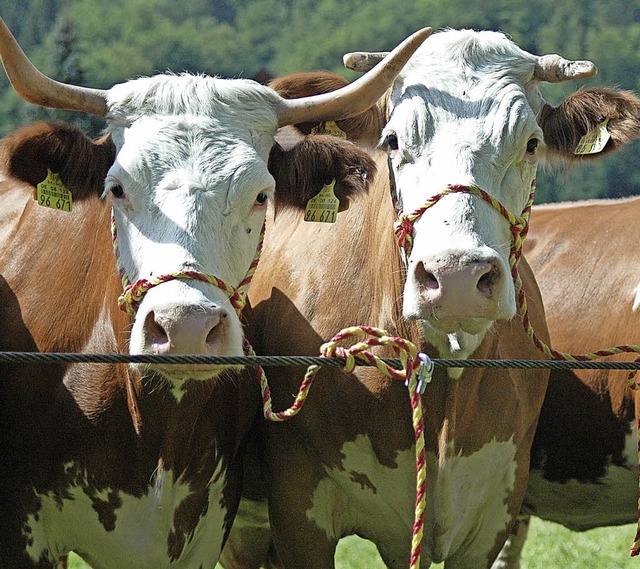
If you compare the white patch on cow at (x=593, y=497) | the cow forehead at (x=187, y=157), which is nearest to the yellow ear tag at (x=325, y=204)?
the cow forehead at (x=187, y=157)

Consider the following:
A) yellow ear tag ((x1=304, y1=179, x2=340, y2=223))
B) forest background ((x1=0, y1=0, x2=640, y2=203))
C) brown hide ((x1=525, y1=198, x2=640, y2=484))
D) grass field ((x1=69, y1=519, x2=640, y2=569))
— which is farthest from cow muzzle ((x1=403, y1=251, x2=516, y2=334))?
forest background ((x1=0, y1=0, x2=640, y2=203))

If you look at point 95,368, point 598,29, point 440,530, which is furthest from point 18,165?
point 598,29

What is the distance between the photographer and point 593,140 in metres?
4.96

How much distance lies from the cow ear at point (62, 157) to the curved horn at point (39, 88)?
3.5 inches

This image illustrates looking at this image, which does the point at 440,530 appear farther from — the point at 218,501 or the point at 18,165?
the point at 18,165

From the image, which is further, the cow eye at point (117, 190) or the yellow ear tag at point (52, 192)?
the yellow ear tag at point (52, 192)

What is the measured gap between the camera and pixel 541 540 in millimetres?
8578

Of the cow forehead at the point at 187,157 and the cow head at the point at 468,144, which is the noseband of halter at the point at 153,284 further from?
the cow head at the point at 468,144

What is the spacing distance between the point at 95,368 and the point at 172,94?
3.57 feet

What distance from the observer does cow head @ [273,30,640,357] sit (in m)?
4.14

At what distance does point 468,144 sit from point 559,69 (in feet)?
2.14

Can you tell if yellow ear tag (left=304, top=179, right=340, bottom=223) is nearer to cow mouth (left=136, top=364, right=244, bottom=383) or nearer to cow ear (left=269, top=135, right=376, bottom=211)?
cow ear (left=269, top=135, right=376, bottom=211)

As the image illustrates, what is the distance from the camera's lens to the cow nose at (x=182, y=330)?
379 centimetres

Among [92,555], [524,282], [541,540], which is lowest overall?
[541,540]
